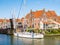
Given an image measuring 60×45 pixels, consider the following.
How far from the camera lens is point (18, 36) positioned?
5975 centimetres

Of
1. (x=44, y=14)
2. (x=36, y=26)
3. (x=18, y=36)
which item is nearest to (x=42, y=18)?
(x=44, y=14)

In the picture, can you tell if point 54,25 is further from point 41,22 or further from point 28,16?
point 28,16

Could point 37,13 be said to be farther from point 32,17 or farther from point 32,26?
point 32,26

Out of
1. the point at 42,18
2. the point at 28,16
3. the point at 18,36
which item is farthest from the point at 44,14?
the point at 18,36

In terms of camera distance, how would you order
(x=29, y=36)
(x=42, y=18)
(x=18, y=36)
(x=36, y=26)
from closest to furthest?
(x=29, y=36), (x=18, y=36), (x=36, y=26), (x=42, y=18)

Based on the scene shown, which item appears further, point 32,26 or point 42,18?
point 42,18

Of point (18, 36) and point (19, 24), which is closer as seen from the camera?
point (18, 36)

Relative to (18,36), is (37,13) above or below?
above

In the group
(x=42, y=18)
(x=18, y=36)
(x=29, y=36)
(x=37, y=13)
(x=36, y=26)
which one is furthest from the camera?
(x=37, y=13)

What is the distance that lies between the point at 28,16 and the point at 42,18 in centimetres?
1073

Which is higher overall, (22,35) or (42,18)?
(42,18)

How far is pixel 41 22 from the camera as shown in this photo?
82188 mm

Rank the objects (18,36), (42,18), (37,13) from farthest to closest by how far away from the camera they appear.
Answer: (37,13), (42,18), (18,36)

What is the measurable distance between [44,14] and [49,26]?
10547 millimetres
